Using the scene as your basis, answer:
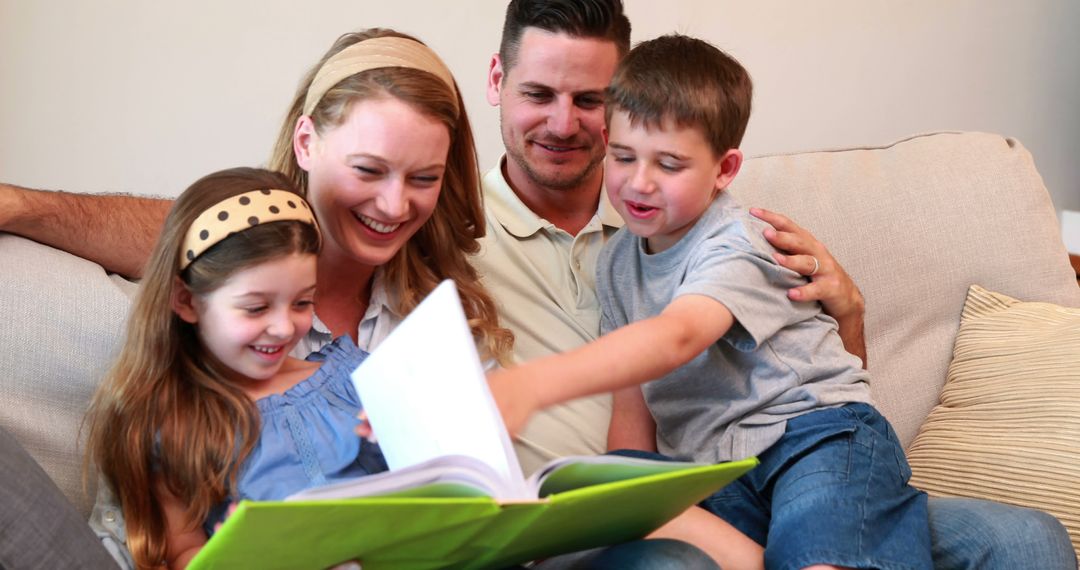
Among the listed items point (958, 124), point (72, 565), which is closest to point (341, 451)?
point (72, 565)

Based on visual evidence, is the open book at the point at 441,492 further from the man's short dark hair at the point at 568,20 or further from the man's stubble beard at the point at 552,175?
the man's short dark hair at the point at 568,20

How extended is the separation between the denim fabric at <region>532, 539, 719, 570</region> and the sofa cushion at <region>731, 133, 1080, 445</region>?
84 centimetres

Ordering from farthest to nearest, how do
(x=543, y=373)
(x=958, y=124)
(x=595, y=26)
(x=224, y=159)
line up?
(x=958, y=124)
(x=224, y=159)
(x=595, y=26)
(x=543, y=373)

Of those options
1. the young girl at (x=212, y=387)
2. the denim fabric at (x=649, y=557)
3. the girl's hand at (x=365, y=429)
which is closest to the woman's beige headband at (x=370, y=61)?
the young girl at (x=212, y=387)

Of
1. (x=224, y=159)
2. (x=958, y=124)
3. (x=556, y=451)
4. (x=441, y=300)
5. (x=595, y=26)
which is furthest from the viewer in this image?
(x=958, y=124)

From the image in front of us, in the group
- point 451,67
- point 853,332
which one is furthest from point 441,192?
point 451,67

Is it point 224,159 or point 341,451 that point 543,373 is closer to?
point 341,451

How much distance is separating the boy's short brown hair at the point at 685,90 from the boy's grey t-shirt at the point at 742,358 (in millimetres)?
130

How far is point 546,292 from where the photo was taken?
1916mm

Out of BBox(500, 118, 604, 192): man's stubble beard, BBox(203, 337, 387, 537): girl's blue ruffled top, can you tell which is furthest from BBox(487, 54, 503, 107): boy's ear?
BBox(203, 337, 387, 537): girl's blue ruffled top

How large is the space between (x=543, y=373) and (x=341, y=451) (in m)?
0.35

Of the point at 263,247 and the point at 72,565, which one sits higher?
the point at 263,247

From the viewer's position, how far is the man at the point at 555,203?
6.01 ft

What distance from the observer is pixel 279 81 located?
2324 millimetres
